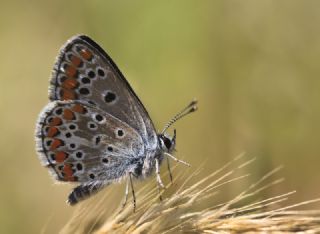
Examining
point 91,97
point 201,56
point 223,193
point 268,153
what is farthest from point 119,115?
point 201,56

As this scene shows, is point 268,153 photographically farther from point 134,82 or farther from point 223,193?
point 134,82

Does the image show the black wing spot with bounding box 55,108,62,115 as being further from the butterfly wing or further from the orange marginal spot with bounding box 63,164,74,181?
the orange marginal spot with bounding box 63,164,74,181

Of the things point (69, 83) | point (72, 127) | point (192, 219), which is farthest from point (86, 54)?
point (192, 219)

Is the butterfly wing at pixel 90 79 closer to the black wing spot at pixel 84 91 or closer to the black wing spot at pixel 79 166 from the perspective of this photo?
the black wing spot at pixel 84 91

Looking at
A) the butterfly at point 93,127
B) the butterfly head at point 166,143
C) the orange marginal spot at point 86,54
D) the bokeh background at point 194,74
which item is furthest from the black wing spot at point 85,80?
the bokeh background at point 194,74

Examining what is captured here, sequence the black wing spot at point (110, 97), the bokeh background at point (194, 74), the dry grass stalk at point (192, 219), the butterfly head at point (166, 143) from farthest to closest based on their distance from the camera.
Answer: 1. the bokeh background at point (194, 74)
2. the butterfly head at point (166, 143)
3. the black wing spot at point (110, 97)
4. the dry grass stalk at point (192, 219)

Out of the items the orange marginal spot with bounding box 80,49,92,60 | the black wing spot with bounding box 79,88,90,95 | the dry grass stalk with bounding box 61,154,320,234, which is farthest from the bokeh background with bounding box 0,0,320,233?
the dry grass stalk with bounding box 61,154,320,234

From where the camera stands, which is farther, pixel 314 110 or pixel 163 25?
pixel 163 25

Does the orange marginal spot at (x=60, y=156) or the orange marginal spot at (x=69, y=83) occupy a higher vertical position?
the orange marginal spot at (x=69, y=83)

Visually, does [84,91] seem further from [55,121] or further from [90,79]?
[55,121]
